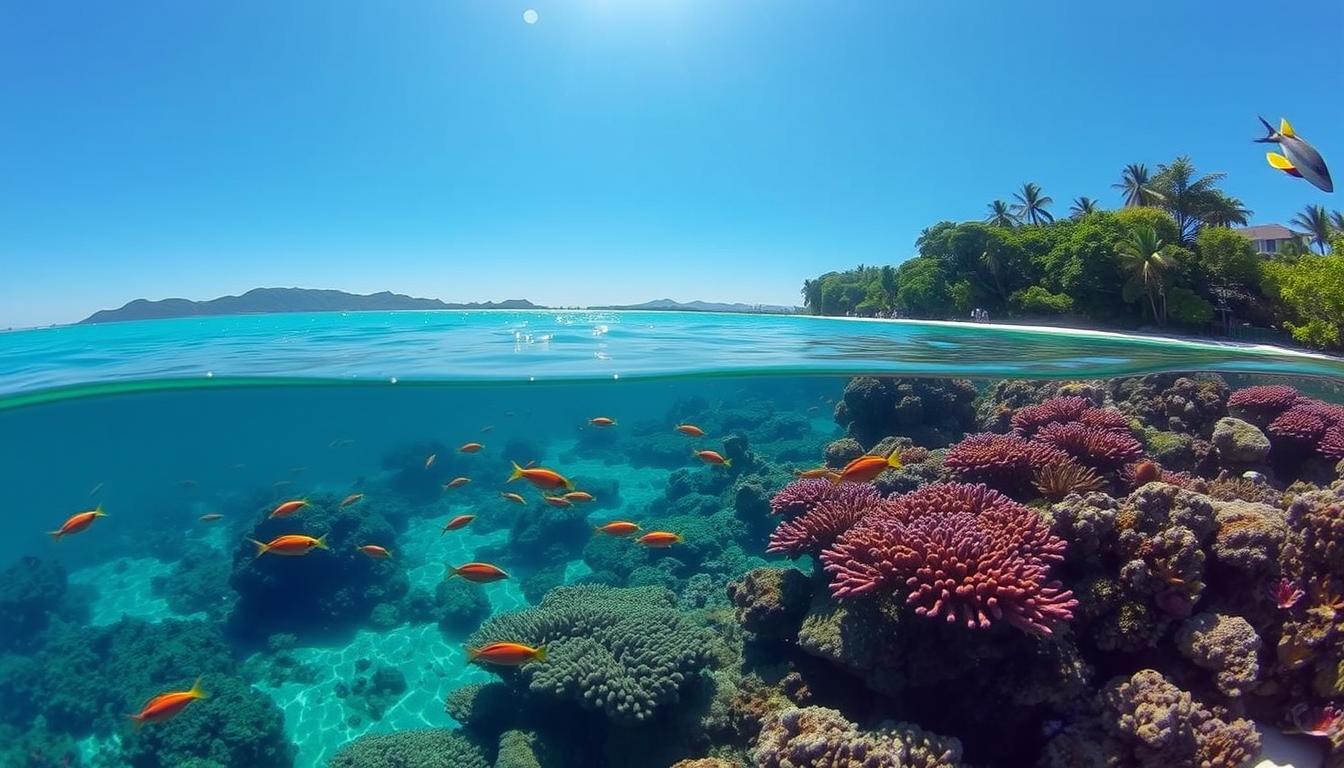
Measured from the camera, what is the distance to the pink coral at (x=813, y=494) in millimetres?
6285

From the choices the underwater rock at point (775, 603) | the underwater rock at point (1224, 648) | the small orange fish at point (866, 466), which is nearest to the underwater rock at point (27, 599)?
the underwater rock at point (775, 603)

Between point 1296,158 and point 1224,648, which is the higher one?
point 1296,158

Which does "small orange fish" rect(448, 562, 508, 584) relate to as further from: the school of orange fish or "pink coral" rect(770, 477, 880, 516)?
"pink coral" rect(770, 477, 880, 516)

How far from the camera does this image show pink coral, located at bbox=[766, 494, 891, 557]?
5793mm

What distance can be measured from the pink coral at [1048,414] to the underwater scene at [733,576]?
55 millimetres

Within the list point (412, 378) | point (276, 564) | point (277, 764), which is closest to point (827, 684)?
point (277, 764)

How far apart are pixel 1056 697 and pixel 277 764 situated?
35.4 feet

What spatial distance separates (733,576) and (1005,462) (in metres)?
7.37

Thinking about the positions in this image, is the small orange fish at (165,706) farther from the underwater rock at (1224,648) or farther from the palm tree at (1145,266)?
the palm tree at (1145,266)

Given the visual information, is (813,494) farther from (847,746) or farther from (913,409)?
(913,409)

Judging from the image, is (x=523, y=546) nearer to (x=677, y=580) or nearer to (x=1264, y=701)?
(x=677, y=580)

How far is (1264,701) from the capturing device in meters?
4.27

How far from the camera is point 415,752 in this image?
7.17 m

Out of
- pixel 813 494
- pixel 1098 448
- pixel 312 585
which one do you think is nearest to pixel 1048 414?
pixel 1098 448
